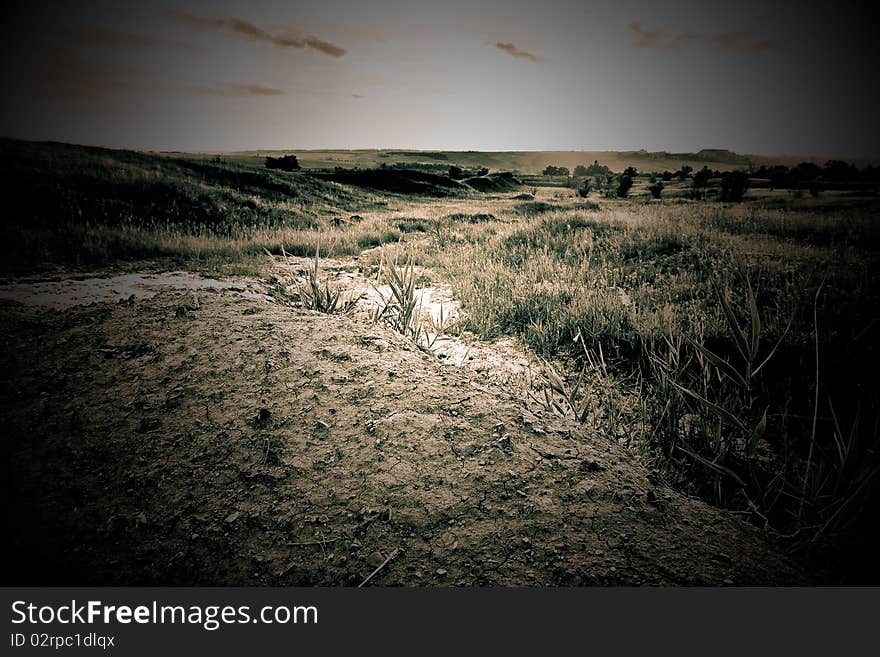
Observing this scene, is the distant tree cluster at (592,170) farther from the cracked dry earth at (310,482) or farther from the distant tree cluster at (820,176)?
the cracked dry earth at (310,482)

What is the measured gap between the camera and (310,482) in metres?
1.58

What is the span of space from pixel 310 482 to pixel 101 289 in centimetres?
442

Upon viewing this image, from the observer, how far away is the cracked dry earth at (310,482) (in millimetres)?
1268

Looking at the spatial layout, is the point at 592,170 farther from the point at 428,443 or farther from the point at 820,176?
the point at 428,443

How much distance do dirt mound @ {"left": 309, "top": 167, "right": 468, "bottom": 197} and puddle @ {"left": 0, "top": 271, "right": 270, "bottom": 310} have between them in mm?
30708

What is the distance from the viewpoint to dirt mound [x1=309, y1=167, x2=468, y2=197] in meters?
34.5

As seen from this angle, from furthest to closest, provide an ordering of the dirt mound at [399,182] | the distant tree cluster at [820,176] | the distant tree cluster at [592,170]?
the distant tree cluster at [592,170] → the dirt mound at [399,182] → the distant tree cluster at [820,176]

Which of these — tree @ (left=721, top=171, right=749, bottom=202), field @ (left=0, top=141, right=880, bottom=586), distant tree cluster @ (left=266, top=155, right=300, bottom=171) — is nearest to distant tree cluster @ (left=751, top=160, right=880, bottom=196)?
tree @ (left=721, top=171, right=749, bottom=202)

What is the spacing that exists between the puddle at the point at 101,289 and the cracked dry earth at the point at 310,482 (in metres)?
1.30

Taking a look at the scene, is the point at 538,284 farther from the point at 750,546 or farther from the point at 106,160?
the point at 106,160

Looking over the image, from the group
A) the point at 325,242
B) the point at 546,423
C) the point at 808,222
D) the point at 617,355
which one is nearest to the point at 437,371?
the point at 546,423

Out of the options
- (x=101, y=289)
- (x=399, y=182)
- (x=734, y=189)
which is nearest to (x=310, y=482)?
(x=101, y=289)

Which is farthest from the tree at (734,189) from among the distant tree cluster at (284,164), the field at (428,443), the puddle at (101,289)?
the distant tree cluster at (284,164)

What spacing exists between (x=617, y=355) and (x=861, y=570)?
87.1 inches
